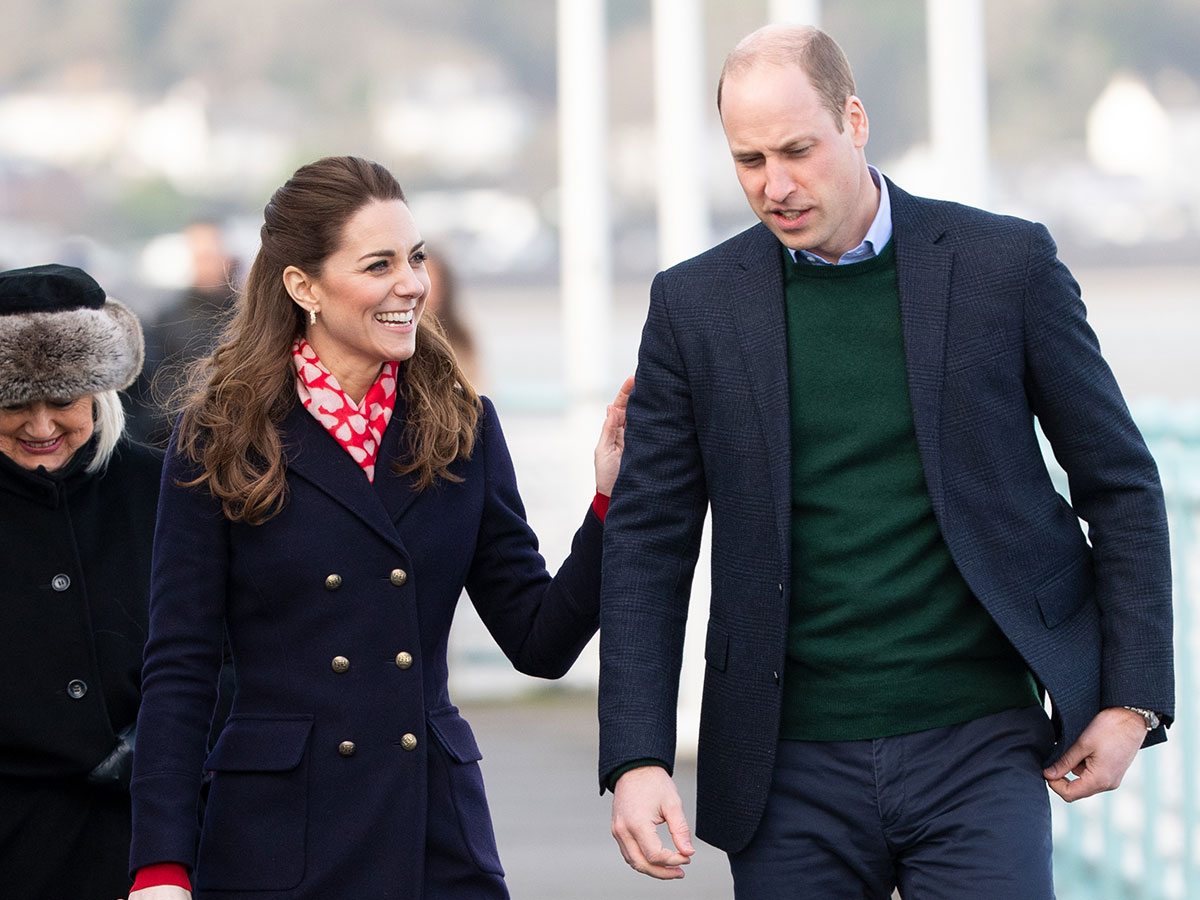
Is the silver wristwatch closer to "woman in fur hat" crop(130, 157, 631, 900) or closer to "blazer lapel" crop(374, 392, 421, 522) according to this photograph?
"woman in fur hat" crop(130, 157, 631, 900)

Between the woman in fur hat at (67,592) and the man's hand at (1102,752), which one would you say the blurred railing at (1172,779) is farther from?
the woman in fur hat at (67,592)

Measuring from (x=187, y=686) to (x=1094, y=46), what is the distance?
3592 centimetres

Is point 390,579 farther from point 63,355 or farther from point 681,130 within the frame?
point 681,130

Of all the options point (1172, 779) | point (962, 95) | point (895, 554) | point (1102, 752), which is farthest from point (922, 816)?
point (962, 95)

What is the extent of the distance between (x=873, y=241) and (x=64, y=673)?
1.46 metres

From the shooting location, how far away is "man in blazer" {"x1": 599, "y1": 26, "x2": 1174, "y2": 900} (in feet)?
9.12

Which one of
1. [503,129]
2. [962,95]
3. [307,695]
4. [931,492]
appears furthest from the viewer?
[503,129]

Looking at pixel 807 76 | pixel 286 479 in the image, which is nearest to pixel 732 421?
pixel 807 76

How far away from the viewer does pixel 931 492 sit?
9.07 feet

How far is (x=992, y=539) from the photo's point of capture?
110 inches

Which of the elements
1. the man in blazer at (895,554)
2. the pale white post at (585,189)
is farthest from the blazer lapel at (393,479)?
the pale white post at (585,189)

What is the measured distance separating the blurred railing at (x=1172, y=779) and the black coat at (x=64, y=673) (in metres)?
A: 2.46

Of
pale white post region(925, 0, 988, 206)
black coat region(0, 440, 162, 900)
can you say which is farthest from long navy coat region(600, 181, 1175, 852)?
pale white post region(925, 0, 988, 206)

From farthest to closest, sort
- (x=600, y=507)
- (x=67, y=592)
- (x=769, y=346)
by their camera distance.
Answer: (x=67, y=592)
(x=600, y=507)
(x=769, y=346)
